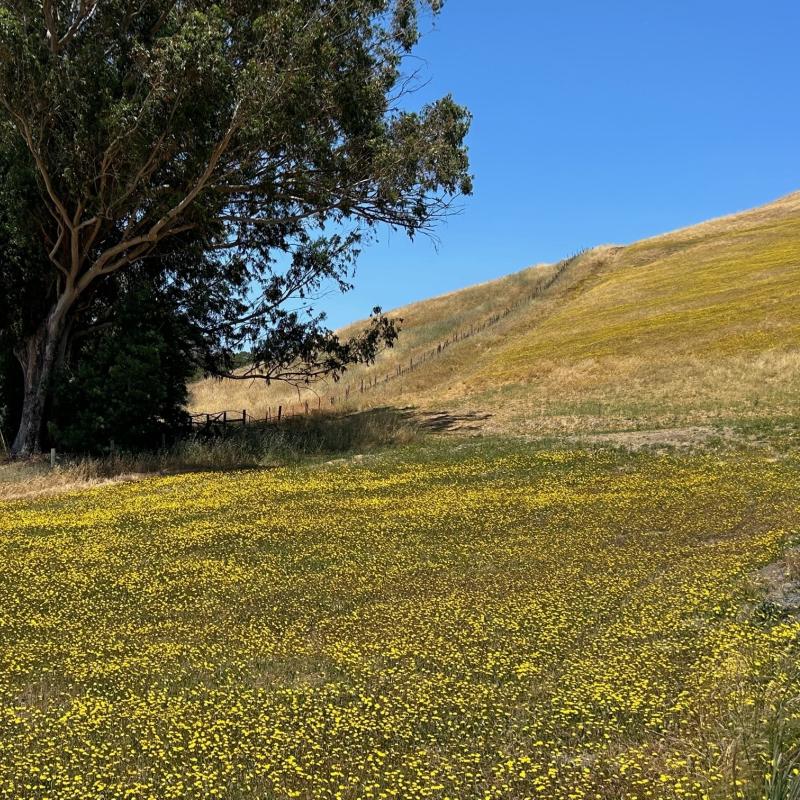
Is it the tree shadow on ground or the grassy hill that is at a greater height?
the grassy hill

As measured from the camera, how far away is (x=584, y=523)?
15266 mm

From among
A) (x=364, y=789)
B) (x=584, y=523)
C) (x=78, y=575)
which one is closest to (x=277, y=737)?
(x=364, y=789)

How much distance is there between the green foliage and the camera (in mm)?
26453

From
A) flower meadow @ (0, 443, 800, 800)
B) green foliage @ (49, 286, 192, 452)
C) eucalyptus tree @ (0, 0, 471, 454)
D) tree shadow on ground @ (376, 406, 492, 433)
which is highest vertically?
eucalyptus tree @ (0, 0, 471, 454)

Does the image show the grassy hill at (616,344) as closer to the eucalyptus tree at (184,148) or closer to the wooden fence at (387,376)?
the wooden fence at (387,376)

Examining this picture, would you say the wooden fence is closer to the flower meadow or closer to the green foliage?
the green foliage

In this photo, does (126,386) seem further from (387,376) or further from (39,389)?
(387,376)

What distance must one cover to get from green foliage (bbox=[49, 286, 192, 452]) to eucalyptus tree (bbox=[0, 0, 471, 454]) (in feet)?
6.02

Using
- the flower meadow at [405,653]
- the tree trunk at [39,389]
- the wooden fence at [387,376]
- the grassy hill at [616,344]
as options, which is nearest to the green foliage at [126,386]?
the tree trunk at [39,389]

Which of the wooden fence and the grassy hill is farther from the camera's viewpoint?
the wooden fence

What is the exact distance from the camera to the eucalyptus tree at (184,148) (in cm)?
2348

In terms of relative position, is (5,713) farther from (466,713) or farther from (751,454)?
(751,454)

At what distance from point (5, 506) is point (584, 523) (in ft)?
47.9

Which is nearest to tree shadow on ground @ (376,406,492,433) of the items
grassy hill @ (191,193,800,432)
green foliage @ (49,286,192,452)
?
grassy hill @ (191,193,800,432)
